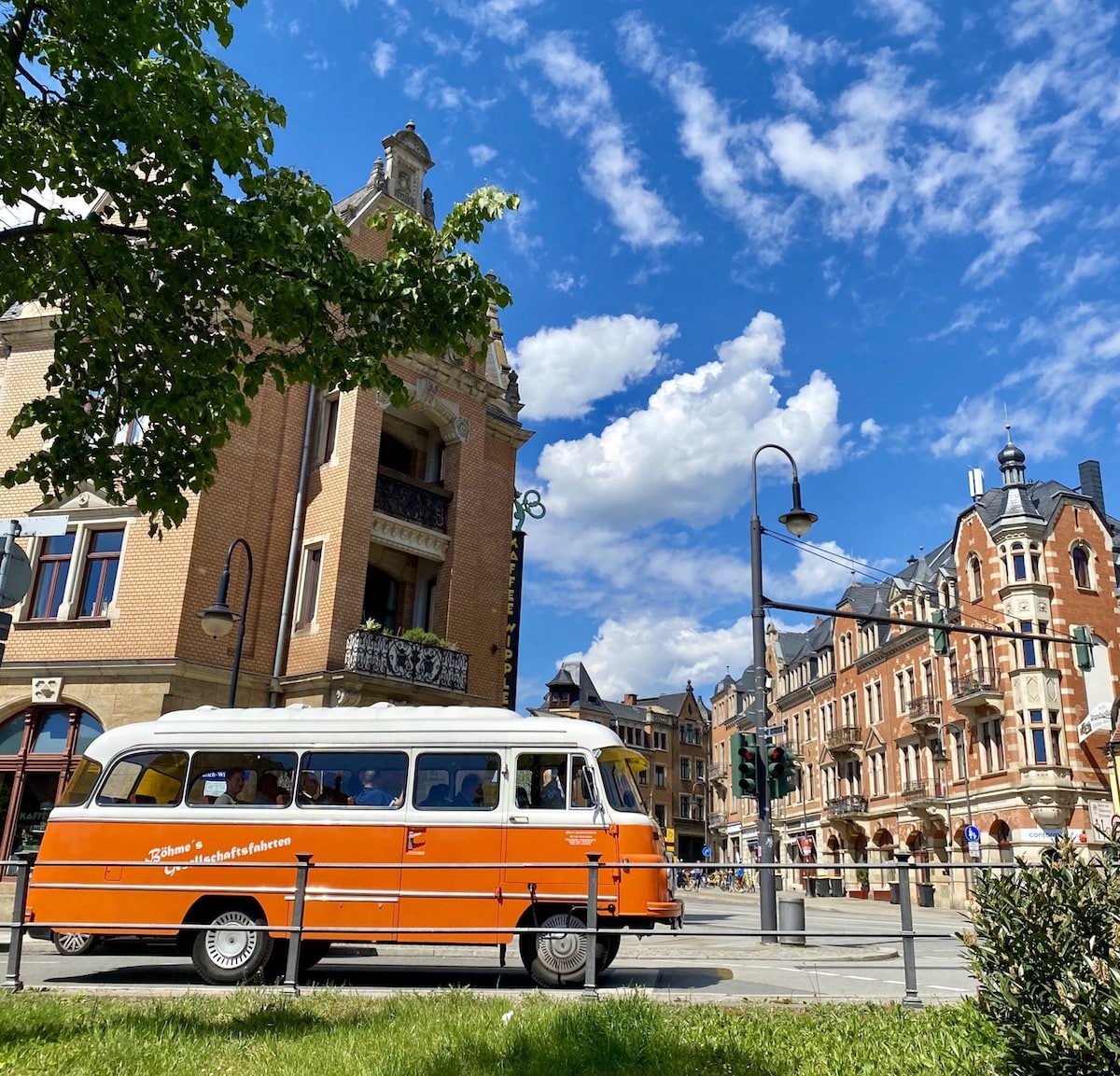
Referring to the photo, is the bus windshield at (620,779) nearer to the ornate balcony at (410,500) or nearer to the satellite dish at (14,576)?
the satellite dish at (14,576)

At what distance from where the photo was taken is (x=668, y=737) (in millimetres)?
91562

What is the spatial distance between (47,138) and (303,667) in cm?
1432

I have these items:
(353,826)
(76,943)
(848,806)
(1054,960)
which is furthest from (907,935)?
(848,806)

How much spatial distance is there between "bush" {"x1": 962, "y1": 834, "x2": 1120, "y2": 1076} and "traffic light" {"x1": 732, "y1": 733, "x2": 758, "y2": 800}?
1204 cm

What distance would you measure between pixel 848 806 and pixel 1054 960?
57.1 m

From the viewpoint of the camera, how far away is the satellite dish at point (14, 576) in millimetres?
8953

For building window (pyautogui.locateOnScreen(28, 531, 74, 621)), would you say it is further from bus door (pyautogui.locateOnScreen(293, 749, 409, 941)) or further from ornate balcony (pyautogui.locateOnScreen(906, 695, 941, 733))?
→ ornate balcony (pyautogui.locateOnScreen(906, 695, 941, 733))

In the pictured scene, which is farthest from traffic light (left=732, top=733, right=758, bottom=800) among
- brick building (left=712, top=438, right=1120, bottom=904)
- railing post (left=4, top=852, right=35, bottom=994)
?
brick building (left=712, top=438, right=1120, bottom=904)

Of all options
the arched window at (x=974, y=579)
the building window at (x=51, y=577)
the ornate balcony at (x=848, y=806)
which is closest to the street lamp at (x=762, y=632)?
the building window at (x=51, y=577)

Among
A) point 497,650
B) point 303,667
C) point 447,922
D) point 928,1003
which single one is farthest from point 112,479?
point 497,650

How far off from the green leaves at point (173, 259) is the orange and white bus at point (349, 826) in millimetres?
3600

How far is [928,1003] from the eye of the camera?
836 cm

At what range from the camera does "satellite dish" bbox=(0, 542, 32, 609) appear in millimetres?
8953

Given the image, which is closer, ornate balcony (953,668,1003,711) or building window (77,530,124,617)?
building window (77,530,124,617)
